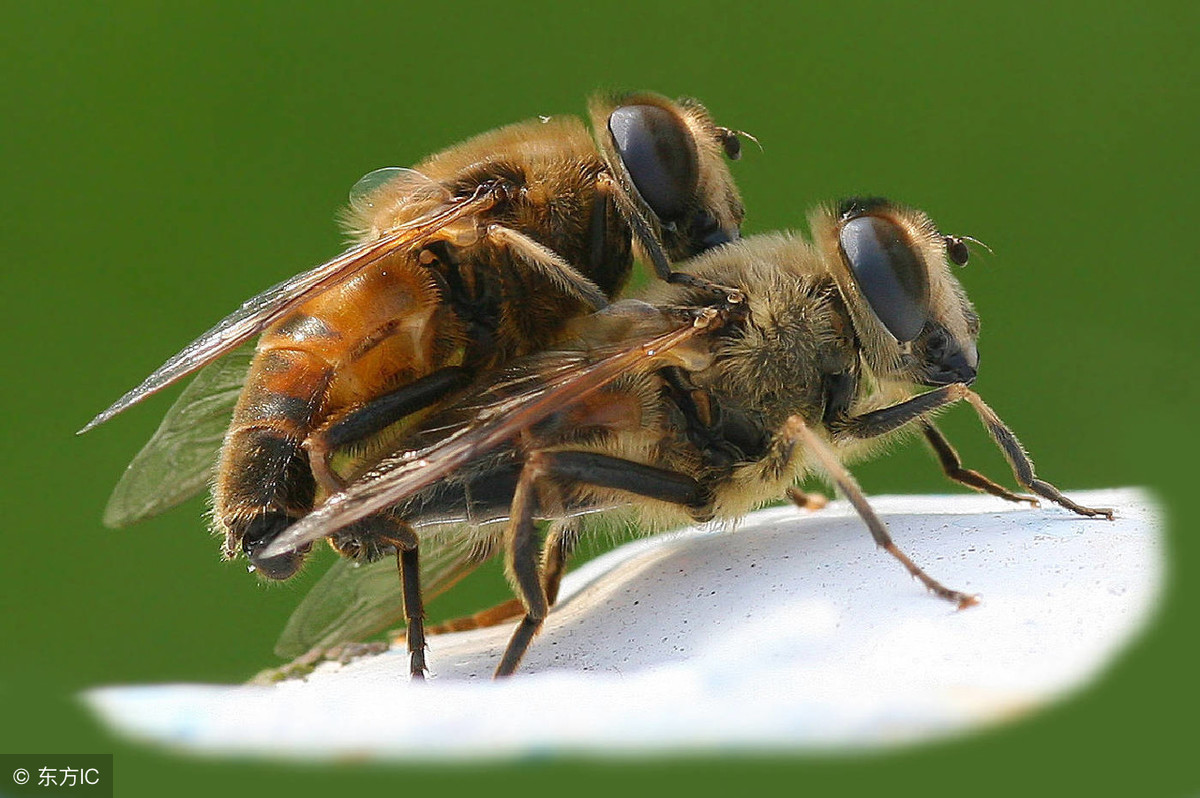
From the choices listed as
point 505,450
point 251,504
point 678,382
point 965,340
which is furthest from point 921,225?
point 251,504

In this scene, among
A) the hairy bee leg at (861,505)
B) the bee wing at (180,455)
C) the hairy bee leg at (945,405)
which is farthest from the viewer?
the bee wing at (180,455)

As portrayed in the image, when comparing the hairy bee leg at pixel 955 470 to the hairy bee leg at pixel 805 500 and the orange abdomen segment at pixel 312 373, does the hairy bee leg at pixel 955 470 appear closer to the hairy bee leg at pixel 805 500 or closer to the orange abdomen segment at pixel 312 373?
the hairy bee leg at pixel 805 500

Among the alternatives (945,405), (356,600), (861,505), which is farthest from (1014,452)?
(356,600)

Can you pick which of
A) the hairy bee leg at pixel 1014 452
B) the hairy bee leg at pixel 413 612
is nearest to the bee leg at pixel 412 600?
the hairy bee leg at pixel 413 612

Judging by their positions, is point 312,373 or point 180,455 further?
point 180,455

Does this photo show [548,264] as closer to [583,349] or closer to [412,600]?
[583,349]

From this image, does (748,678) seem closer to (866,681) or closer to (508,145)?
(866,681)

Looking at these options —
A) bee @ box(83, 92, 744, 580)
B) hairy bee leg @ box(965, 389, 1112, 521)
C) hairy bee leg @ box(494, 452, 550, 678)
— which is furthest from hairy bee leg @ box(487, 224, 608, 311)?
hairy bee leg @ box(965, 389, 1112, 521)
